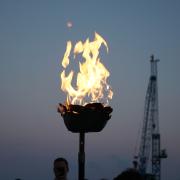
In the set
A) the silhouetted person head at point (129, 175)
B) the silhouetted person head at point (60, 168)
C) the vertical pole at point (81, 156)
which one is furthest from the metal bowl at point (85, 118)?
the silhouetted person head at point (129, 175)

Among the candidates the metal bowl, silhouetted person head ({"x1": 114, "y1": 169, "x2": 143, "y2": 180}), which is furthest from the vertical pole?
silhouetted person head ({"x1": 114, "y1": 169, "x2": 143, "y2": 180})

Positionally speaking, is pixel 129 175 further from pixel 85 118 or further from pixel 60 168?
pixel 85 118

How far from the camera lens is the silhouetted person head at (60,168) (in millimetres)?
10141

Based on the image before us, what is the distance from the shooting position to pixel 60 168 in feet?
33.4

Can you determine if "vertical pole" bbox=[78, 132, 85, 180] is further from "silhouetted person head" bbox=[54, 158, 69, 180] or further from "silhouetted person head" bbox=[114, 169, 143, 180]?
"silhouetted person head" bbox=[114, 169, 143, 180]

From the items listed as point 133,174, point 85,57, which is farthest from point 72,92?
point 133,174

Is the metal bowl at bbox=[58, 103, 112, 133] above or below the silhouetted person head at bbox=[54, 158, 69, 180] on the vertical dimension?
above

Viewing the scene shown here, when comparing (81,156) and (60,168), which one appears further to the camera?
(81,156)

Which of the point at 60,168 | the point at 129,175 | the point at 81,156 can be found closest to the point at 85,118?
the point at 81,156

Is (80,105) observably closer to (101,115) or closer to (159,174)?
(101,115)

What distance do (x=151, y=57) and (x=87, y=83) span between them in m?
86.7

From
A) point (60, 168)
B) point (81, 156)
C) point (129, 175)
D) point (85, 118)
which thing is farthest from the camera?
point (85, 118)

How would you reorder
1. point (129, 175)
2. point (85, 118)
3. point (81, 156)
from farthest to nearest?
point (85, 118)
point (81, 156)
point (129, 175)

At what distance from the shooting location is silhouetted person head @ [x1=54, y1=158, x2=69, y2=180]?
10141 millimetres
